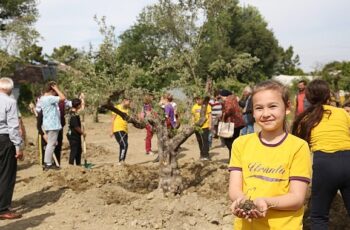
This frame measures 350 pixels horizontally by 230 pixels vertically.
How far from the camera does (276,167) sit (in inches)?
104

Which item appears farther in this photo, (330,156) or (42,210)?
(42,210)

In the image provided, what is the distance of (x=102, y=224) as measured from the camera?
19.6 ft

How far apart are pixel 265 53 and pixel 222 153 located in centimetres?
4063

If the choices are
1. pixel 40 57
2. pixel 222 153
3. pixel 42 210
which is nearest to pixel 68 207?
pixel 42 210

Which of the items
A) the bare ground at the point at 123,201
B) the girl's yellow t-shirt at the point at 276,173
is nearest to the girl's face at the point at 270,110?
the girl's yellow t-shirt at the point at 276,173

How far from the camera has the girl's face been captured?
2.65m

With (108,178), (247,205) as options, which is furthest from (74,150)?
(247,205)

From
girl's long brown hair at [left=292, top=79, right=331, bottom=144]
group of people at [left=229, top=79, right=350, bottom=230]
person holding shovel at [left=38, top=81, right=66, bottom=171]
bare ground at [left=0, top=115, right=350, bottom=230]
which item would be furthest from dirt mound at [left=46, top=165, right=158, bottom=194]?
group of people at [left=229, top=79, right=350, bottom=230]

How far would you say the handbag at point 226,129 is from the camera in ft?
33.9

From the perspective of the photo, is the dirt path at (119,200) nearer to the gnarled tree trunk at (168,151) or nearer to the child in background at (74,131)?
the gnarled tree trunk at (168,151)

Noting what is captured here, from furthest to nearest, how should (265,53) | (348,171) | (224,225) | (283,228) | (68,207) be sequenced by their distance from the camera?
(265,53) → (68,207) → (224,225) → (348,171) → (283,228)

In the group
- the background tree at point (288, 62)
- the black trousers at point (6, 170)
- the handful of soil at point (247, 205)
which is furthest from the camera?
the background tree at point (288, 62)

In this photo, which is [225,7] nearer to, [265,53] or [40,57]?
[265,53]

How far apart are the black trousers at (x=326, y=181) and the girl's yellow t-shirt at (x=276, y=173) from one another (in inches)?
76.8
